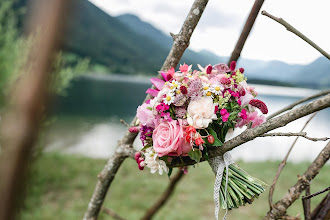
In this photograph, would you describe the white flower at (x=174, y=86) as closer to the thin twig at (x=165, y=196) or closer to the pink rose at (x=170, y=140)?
the pink rose at (x=170, y=140)

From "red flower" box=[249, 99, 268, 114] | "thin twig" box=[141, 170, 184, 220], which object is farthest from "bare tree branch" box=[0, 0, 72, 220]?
"thin twig" box=[141, 170, 184, 220]

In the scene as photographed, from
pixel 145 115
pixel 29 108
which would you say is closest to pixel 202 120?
pixel 145 115

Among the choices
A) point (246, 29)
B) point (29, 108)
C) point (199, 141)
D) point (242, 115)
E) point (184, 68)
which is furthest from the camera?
point (246, 29)

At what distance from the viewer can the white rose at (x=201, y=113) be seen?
1039 millimetres

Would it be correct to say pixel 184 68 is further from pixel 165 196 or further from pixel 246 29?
pixel 165 196

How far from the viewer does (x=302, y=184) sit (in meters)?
1.03

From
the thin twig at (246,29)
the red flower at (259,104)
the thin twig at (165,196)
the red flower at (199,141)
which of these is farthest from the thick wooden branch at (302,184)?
the thin twig at (165,196)

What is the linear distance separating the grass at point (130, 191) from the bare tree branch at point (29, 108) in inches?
164

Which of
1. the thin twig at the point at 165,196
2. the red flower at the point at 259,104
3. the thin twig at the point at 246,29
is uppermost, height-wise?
the thin twig at the point at 246,29

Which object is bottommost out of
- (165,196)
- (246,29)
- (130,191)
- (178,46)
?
(130,191)

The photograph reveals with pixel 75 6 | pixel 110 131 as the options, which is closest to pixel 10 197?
pixel 75 6

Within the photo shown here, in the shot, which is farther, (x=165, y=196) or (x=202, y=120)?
(x=165, y=196)

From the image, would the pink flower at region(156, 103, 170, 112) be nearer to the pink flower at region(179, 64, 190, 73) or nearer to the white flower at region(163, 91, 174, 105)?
the white flower at region(163, 91, 174, 105)

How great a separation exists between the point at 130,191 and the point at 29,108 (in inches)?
222
